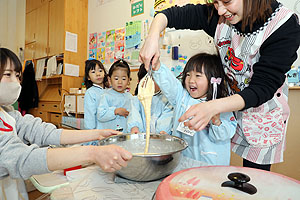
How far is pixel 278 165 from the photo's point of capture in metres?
1.94

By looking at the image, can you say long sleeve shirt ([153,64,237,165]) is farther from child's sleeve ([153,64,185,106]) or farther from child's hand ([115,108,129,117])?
child's hand ([115,108,129,117])

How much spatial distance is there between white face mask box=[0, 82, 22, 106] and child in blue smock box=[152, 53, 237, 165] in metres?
0.64

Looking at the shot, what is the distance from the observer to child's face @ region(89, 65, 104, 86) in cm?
274

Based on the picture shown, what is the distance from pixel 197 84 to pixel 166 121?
381 millimetres

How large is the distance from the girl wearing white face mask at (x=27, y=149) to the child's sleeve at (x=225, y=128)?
1.78 ft

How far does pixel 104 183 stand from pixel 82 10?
4575 mm

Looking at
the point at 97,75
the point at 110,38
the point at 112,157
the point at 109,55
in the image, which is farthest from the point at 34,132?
the point at 110,38

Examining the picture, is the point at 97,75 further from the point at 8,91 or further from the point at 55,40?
the point at 55,40

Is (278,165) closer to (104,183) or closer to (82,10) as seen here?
(104,183)

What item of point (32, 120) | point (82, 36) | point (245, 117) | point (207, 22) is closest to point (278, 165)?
point (245, 117)

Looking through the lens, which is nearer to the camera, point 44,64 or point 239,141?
point 239,141

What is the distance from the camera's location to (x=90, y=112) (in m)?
2.51

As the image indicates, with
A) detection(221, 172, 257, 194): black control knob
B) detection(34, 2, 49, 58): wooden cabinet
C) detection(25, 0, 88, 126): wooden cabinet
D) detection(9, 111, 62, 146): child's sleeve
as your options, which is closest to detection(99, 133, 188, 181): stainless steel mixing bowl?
detection(221, 172, 257, 194): black control knob

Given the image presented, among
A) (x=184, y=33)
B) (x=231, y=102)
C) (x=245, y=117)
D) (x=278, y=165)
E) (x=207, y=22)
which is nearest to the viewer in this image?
(x=231, y=102)
